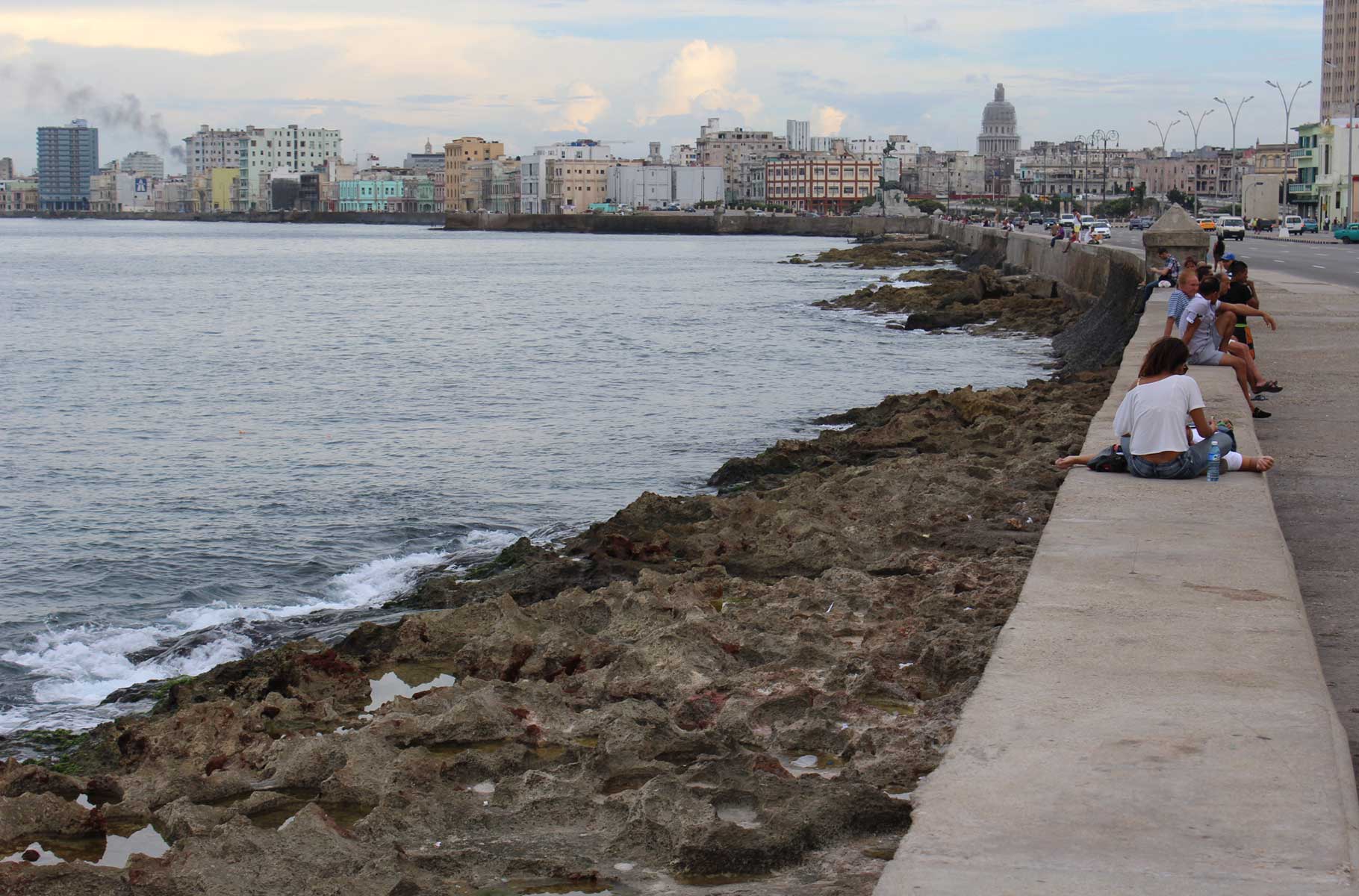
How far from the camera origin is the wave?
901 cm

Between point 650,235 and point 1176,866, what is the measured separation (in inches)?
7315

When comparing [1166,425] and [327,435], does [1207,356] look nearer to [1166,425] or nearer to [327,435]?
[1166,425]

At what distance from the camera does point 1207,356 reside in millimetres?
13430

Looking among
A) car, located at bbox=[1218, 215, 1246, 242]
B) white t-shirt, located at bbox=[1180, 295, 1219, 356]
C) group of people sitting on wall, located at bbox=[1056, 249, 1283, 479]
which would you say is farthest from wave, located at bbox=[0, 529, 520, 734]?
car, located at bbox=[1218, 215, 1246, 242]

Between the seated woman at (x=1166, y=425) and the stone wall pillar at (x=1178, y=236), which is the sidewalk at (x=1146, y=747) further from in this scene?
the stone wall pillar at (x=1178, y=236)

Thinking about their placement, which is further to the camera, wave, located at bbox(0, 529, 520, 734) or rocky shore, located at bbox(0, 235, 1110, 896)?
wave, located at bbox(0, 529, 520, 734)

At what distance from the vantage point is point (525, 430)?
70.0 ft

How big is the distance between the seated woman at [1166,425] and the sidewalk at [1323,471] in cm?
59

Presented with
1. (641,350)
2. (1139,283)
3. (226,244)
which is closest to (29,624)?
(1139,283)

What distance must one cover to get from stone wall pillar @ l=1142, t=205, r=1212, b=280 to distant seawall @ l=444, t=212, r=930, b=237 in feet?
409

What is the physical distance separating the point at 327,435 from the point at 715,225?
163666 mm

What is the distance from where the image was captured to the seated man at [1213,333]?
12867 millimetres

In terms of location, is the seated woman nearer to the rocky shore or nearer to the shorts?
the rocky shore

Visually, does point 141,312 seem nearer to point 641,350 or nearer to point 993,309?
point 641,350
